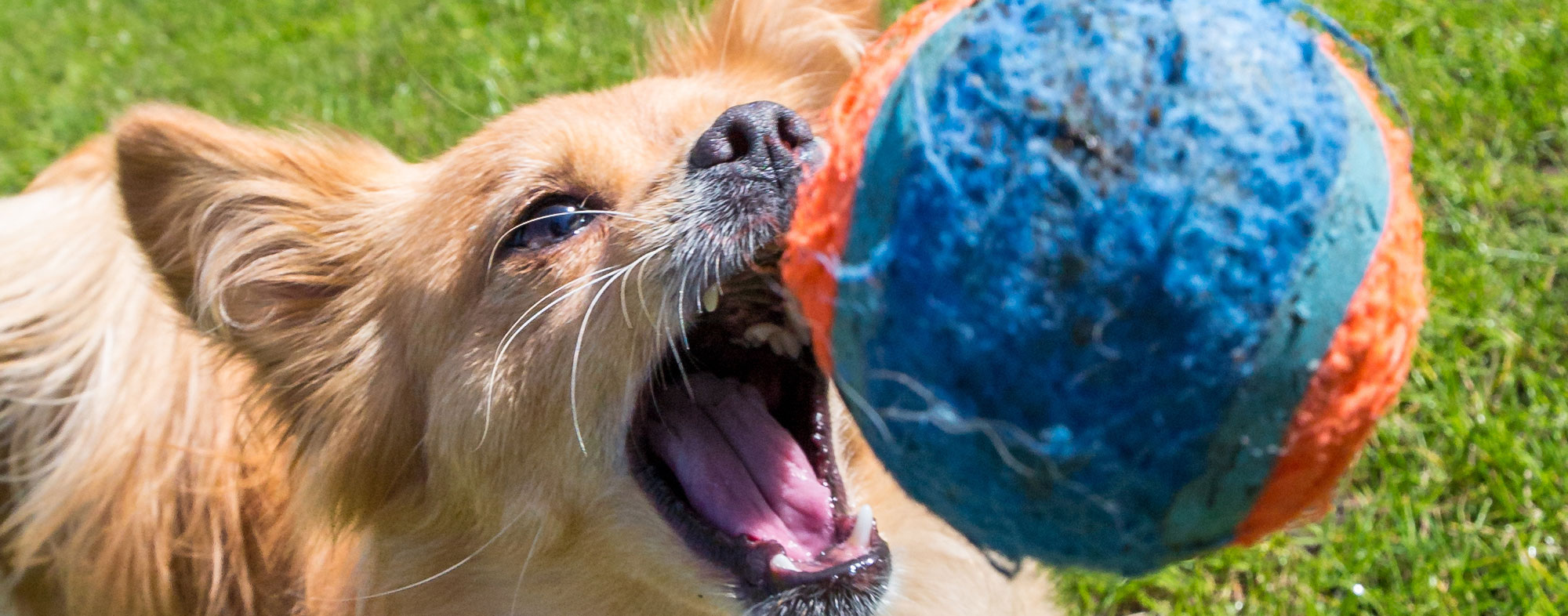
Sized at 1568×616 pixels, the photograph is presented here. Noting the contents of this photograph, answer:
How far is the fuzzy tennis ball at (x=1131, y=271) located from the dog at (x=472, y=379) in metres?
0.78

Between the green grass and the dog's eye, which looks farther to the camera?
the green grass

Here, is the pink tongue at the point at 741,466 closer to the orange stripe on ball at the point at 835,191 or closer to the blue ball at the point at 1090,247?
the orange stripe on ball at the point at 835,191

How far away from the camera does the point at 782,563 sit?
7.59 feet

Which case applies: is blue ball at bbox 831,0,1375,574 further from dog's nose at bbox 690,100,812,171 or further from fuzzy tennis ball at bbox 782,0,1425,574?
dog's nose at bbox 690,100,812,171

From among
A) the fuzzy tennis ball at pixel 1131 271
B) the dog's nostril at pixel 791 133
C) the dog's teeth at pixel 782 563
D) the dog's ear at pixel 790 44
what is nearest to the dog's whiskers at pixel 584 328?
the dog's nostril at pixel 791 133

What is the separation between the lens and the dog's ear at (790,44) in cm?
326

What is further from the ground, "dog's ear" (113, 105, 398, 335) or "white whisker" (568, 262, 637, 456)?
"dog's ear" (113, 105, 398, 335)

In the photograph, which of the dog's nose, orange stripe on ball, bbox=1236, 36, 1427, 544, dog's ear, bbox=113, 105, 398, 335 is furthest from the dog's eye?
orange stripe on ball, bbox=1236, 36, 1427, 544

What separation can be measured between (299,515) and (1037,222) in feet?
7.74

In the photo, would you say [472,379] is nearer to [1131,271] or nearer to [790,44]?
[790,44]

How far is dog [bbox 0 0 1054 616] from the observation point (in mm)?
2414

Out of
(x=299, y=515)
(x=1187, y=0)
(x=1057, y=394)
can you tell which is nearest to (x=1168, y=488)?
(x=1057, y=394)

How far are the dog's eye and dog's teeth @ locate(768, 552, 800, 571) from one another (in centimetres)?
81

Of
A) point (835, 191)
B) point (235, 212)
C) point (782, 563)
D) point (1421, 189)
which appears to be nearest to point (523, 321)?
point (782, 563)
